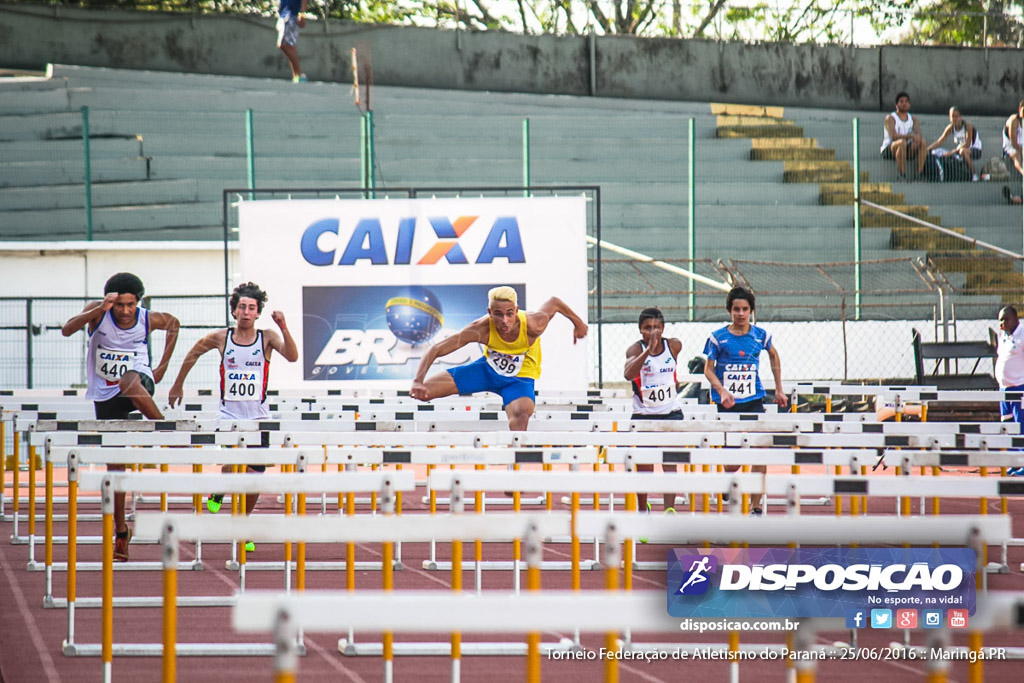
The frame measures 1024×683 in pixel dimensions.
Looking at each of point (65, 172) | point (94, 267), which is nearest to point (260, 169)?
point (65, 172)

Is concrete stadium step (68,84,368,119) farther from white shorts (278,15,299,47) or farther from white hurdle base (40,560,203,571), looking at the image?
white hurdle base (40,560,203,571)

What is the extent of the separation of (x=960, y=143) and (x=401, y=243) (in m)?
14.7

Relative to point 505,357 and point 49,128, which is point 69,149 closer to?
point 49,128

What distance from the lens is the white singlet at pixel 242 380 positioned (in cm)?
1066

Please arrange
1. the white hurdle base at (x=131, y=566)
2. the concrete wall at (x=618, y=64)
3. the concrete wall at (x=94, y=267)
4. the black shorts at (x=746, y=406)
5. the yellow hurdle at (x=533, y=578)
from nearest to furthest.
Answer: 1. the yellow hurdle at (x=533, y=578)
2. the white hurdle base at (x=131, y=566)
3. the black shorts at (x=746, y=406)
4. the concrete wall at (x=94, y=267)
5. the concrete wall at (x=618, y=64)

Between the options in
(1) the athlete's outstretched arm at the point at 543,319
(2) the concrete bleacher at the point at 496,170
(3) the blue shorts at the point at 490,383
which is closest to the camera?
(1) the athlete's outstretched arm at the point at 543,319

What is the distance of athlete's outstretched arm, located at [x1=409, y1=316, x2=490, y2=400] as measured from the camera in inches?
399

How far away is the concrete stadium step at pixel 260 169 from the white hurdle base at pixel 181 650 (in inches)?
676

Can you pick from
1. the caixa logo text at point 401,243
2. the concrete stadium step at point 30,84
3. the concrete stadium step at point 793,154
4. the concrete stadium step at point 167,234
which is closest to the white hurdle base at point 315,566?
the caixa logo text at point 401,243

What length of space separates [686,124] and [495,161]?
416 centimetres

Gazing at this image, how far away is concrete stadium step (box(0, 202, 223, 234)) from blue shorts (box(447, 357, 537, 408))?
13.1 m

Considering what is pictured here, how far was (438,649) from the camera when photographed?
6.61 m

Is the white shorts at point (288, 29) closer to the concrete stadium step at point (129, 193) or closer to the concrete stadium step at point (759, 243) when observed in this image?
the concrete stadium step at point (129, 193)

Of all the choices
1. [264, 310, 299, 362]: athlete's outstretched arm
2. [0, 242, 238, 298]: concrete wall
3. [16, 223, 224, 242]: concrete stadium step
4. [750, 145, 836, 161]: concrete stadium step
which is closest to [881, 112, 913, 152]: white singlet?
[750, 145, 836, 161]: concrete stadium step
